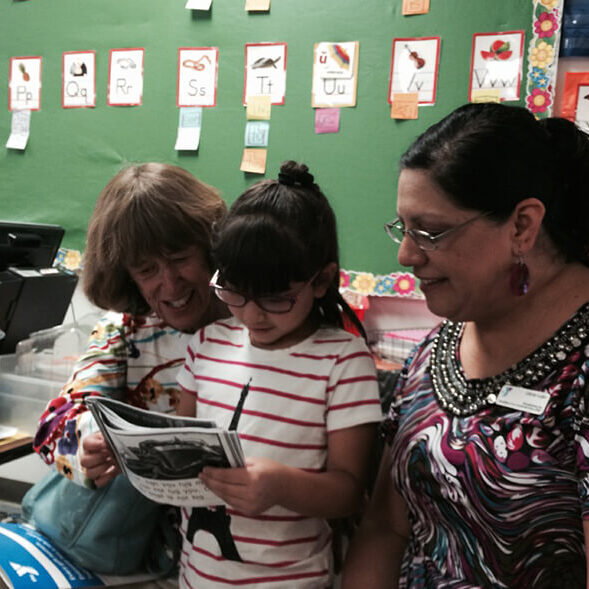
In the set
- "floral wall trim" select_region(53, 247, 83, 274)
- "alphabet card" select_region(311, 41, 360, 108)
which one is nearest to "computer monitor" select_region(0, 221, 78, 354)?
"floral wall trim" select_region(53, 247, 83, 274)

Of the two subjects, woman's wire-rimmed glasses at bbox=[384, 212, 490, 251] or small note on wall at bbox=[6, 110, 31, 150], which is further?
small note on wall at bbox=[6, 110, 31, 150]

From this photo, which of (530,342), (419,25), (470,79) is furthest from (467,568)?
(419,25)

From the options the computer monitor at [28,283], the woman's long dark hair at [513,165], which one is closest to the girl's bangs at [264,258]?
the woman's long dark hair at [513,165]

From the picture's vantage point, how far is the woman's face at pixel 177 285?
4.24ft

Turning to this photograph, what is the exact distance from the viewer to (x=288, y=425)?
1039 millimetres

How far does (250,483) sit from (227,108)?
6.62 feet

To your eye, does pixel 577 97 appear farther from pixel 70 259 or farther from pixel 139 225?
pixel 70 259

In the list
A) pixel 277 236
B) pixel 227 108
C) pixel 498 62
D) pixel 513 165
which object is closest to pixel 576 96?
pixel 498 62

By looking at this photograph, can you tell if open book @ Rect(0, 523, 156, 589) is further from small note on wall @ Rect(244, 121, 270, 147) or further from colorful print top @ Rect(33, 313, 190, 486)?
small note on wall @ Rect(244, 121, 270, 147)

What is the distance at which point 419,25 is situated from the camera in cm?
229

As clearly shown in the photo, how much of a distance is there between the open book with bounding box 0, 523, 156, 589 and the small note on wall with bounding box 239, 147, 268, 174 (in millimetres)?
1667

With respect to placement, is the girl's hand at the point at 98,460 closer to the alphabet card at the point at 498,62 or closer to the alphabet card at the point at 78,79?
the alphabet card at the point at 498,62

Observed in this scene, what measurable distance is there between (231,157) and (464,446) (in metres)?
1.94

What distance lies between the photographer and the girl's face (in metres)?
1.05
